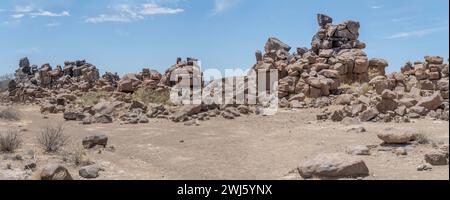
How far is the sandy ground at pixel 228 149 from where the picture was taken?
877 centimetres

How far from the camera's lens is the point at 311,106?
2272cm

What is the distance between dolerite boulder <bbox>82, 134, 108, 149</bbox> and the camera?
1193cm

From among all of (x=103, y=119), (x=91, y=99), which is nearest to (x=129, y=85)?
(x=91, y=99)

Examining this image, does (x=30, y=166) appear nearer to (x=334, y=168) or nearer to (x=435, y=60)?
(x=334, y=168)

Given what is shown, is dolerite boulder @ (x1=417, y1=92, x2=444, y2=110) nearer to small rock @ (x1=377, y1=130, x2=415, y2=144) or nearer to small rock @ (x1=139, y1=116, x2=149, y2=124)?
small rock @ (x1=377, y1=130, x2=415, y2=144)

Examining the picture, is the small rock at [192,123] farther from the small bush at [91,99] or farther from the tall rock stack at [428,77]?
the small bush at [91,99]

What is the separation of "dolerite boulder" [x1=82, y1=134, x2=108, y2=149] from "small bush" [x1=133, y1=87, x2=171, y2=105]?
1352cm

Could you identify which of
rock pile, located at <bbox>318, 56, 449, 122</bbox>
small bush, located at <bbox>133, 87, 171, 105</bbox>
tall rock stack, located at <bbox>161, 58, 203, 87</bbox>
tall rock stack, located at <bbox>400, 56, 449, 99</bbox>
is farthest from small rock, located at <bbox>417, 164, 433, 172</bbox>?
tall rock stack, located at <bbox>161, 58, 203, 87</bbox>

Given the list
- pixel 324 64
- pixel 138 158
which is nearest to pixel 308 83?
pixel 324 64

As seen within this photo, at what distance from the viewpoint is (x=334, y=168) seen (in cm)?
766

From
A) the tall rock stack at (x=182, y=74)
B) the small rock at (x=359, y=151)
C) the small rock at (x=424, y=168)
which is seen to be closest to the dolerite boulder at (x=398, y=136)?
the small rock at (x=359, y=151)

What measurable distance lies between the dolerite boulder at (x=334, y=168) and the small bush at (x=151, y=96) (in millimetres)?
18274
